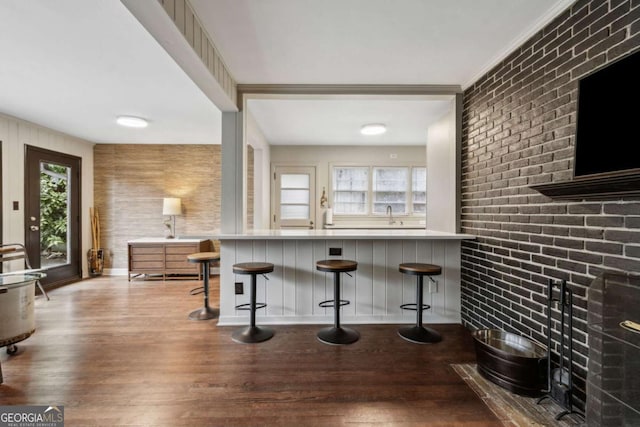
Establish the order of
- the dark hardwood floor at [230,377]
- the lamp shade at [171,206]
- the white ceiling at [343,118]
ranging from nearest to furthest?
the dark hardwood floor at [230,377], the white ceiling at [343,118], the lamp shade at [171,206]

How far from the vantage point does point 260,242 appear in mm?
3012

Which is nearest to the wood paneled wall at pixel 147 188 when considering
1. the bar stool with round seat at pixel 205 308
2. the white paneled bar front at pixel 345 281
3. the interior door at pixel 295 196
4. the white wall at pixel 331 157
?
the interior door at pixel 295 196

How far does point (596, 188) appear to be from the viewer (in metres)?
1.46

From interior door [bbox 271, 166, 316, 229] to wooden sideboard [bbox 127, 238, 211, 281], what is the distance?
63.8 inches

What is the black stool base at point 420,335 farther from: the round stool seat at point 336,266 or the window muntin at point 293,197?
the window muntin at point 293,197

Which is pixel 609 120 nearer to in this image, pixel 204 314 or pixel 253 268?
pixel 253 268

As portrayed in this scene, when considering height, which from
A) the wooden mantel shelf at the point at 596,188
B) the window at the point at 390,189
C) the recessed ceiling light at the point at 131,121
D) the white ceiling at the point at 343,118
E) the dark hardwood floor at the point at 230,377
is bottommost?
the dark hardwood floor at the point at 230,377

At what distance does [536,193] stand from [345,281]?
1.86m

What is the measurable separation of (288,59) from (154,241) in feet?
13.1

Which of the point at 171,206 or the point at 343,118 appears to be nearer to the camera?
the point at 343,118

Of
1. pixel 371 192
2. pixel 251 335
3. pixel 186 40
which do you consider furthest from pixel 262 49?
pixel 371 192

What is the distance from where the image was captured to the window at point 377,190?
5711 mm

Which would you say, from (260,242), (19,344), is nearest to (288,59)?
(260,242)

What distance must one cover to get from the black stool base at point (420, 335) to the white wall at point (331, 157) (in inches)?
125
